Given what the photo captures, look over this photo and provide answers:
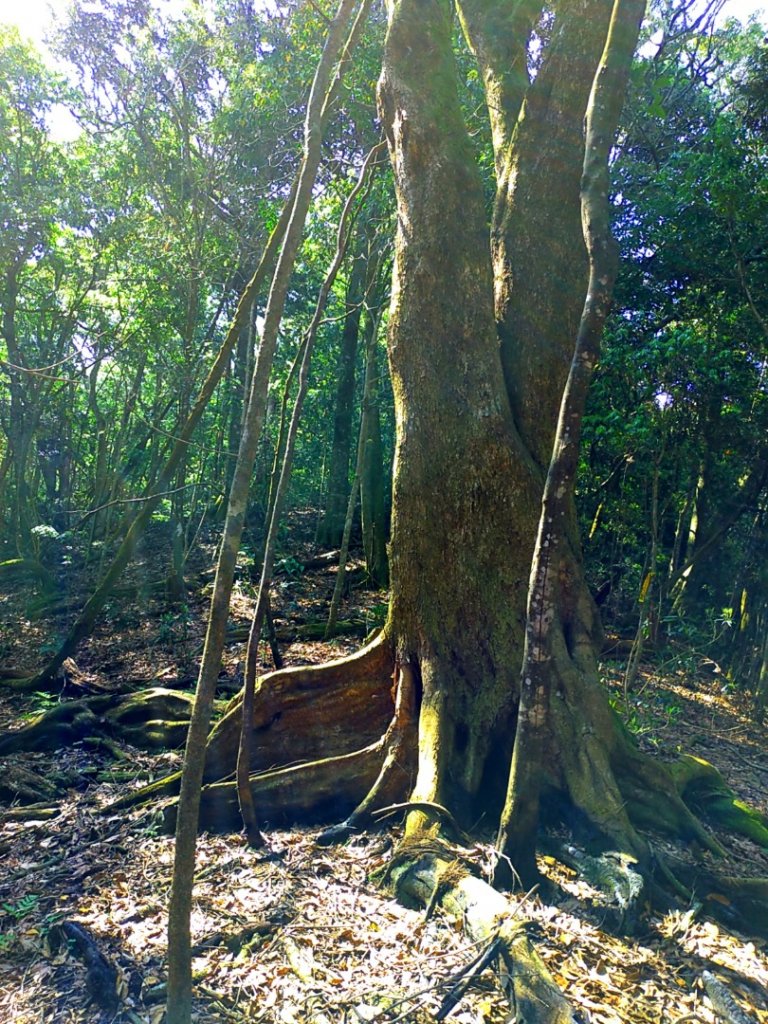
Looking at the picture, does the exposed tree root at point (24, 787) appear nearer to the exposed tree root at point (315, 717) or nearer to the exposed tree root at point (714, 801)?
the exposed tree root at point (315, 717)

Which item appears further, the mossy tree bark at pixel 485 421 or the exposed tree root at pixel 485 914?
the mossy tree bark at pixel 485 421

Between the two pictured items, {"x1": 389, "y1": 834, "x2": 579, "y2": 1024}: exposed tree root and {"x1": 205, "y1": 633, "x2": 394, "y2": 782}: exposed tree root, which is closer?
{"x1": 389, "y1": 834, "x2": 579, "y2": 1024}: exposed tree root

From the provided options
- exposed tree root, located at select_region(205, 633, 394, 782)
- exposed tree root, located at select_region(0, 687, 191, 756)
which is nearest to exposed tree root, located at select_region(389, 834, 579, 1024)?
exposed tree root, located at select_region(205, 633, 394, 782)

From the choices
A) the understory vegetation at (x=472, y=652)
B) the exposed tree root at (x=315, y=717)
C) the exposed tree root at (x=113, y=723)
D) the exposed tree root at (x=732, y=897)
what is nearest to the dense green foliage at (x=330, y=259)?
the understory vegetation at (x=472, y=652)

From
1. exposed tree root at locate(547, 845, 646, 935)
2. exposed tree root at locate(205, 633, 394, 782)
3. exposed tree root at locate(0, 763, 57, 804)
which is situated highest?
exposed tree root at locate(205, 633, 394, 782)

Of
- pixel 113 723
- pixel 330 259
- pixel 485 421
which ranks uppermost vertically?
pixel 330 259

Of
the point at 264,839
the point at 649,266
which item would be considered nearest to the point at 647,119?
the point at 649,266

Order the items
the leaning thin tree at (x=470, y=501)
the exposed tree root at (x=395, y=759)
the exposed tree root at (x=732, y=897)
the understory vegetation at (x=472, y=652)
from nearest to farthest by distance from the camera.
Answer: the understory vegetation at (x=472, y=652) < the exposed tree root at (x=732, y=897) < the leaning thin tree at (x=470, y=501) < the exposed tree root at (x=395, y=759)

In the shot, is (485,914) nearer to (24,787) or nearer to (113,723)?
(24,787)

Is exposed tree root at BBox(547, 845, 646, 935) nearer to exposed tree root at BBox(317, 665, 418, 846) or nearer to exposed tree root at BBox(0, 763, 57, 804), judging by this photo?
exposed tree root at BBox(317, 665, 418, 846)

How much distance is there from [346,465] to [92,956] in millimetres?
12910

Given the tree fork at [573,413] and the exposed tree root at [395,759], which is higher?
the tree fork at [573,413]

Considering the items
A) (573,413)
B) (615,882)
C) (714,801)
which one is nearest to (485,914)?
(615,882)

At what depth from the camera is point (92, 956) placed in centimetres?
359
